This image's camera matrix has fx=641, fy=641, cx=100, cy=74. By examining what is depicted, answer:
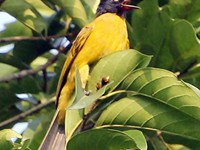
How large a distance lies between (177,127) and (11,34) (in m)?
1.63

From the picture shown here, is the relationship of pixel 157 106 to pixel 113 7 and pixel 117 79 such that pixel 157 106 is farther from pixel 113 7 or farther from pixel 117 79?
pixel 113 7

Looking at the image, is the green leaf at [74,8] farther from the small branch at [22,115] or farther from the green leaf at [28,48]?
the small branch at [22,115]

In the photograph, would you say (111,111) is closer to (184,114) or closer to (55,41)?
(184,114)

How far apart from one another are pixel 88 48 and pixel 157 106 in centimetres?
113

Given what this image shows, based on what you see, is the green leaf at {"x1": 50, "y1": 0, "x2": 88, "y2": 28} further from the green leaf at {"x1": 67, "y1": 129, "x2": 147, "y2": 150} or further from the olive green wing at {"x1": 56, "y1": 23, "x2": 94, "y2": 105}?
the green leaf at {"x1": 67, "y1": 129, "x2": 147, "y2": 150}

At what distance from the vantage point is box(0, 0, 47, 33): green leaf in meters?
3.83

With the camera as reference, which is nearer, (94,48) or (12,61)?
(94,48)

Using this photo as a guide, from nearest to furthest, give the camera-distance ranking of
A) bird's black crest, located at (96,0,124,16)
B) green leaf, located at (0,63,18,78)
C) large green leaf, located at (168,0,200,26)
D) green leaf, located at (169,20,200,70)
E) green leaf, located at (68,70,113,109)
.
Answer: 1. green leaf, located at (68,70,113,109)
2. green leaf, located at (169,20,200,70)
3. large green leaf, located at (168,0,200,26)
4. green leaf, located at (0,63,18,78)
5. bird's black crest, located at (96,0,124,16)

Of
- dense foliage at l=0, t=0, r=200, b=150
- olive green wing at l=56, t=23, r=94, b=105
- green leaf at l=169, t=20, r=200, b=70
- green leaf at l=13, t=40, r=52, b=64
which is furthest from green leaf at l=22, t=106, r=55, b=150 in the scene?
green leaf at l=169, t=20, r=200, b=70

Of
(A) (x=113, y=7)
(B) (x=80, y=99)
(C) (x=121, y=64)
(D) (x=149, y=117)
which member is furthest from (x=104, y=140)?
(A) (x=113, y=7)

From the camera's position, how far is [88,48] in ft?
12.9

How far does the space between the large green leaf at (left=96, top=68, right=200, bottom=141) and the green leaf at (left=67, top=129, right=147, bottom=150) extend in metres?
0.26

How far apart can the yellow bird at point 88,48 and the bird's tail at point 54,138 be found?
48 millimetres

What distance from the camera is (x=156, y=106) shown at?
289 cm
